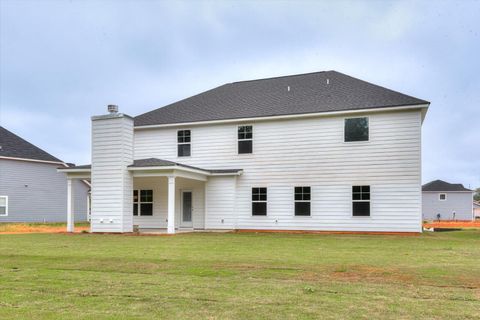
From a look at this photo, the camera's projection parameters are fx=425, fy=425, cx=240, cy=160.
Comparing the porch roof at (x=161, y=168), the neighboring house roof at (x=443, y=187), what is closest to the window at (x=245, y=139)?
the porch roof at (x=161, y=168)

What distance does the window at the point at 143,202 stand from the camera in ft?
71.3

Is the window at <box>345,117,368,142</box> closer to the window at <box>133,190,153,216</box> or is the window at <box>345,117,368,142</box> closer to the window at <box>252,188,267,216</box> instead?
the window at <box>252,188,267,216</box>

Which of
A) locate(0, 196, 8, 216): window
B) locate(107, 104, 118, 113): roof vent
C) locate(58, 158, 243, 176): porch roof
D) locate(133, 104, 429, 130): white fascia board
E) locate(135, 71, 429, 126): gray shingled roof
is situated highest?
locate(135, 71, 429, 126): gray shingled roof

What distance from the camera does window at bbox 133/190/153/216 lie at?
21719 millimetres

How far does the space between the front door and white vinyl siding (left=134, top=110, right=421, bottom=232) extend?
1.26 meters

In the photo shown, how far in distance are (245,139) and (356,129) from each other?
511cm

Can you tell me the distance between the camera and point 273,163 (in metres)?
19.5

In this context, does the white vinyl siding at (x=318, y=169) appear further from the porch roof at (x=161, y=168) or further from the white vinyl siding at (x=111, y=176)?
the white vinyl siding at (x=111, y=176)

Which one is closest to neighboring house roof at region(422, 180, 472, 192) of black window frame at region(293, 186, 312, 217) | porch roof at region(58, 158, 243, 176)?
black window frame at region(293, 186, 312, 217)

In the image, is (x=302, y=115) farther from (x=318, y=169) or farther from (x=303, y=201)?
(x=303, y=201)

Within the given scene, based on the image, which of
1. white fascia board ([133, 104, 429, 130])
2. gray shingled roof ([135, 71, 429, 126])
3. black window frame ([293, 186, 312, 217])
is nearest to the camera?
white fascia board ([133, 104, 429, 130])

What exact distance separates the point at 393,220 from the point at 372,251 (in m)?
6.98

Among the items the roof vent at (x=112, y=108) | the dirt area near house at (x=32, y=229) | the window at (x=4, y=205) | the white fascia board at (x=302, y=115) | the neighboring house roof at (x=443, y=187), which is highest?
the roof vent at (x=112, y=108)

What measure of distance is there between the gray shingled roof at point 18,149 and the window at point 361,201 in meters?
21.8
